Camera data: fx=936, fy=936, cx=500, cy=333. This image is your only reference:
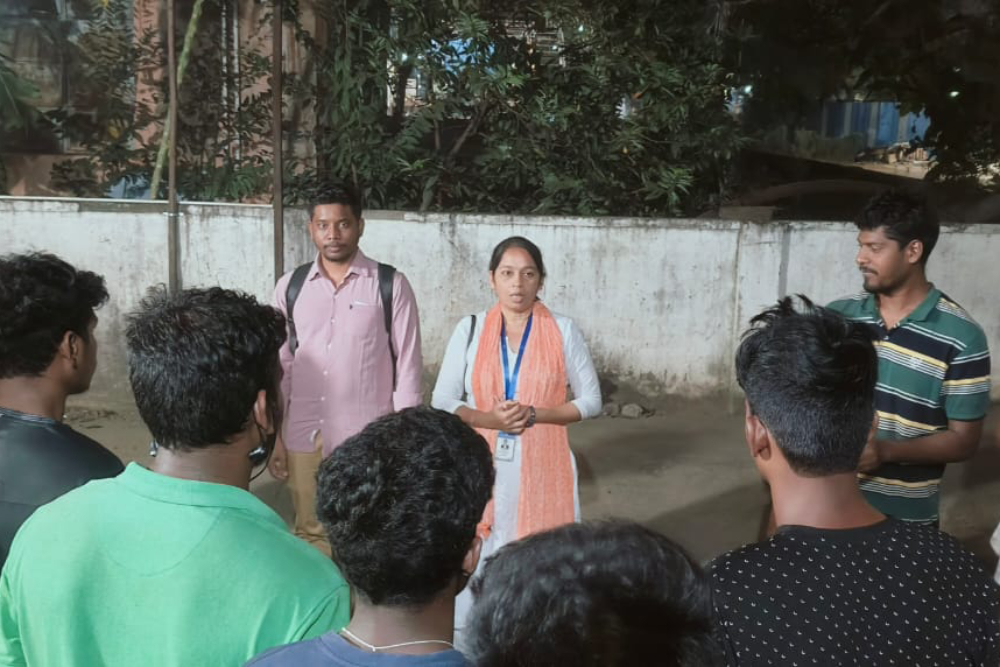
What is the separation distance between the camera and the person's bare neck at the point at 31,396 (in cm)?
200

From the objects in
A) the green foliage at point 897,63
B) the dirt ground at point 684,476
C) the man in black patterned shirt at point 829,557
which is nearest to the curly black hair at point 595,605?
the man in black patterned shirt at point 829,557

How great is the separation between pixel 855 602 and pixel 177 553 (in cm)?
108

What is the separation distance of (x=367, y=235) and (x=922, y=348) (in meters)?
4.62

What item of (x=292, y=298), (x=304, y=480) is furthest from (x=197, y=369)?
(x=304, y=480)

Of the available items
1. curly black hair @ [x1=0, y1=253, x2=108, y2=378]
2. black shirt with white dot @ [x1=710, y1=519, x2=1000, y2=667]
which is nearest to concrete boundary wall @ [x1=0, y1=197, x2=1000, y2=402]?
curly black hair @ [x1=0, y1=253, x2=108, y2=378]

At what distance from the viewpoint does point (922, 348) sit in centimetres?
280

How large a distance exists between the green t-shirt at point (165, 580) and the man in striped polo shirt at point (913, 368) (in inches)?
71.4

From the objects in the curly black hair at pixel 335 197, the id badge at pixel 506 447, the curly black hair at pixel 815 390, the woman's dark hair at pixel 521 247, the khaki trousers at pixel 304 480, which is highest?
the curly black hair at pixel 335 197

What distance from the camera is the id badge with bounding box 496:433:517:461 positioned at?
337 cm

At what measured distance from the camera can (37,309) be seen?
206 centimetres

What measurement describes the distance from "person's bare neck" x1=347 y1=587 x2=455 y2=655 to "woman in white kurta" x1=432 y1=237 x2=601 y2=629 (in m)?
1.91

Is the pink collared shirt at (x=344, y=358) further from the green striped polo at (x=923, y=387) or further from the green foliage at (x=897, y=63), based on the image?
the green foliage at (x=897, y=63)

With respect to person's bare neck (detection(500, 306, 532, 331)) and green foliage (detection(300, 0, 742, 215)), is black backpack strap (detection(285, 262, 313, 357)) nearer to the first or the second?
person's bare neck (detection(500, 306, 532, 331))

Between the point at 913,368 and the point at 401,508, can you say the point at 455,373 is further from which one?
the point at 401,508
